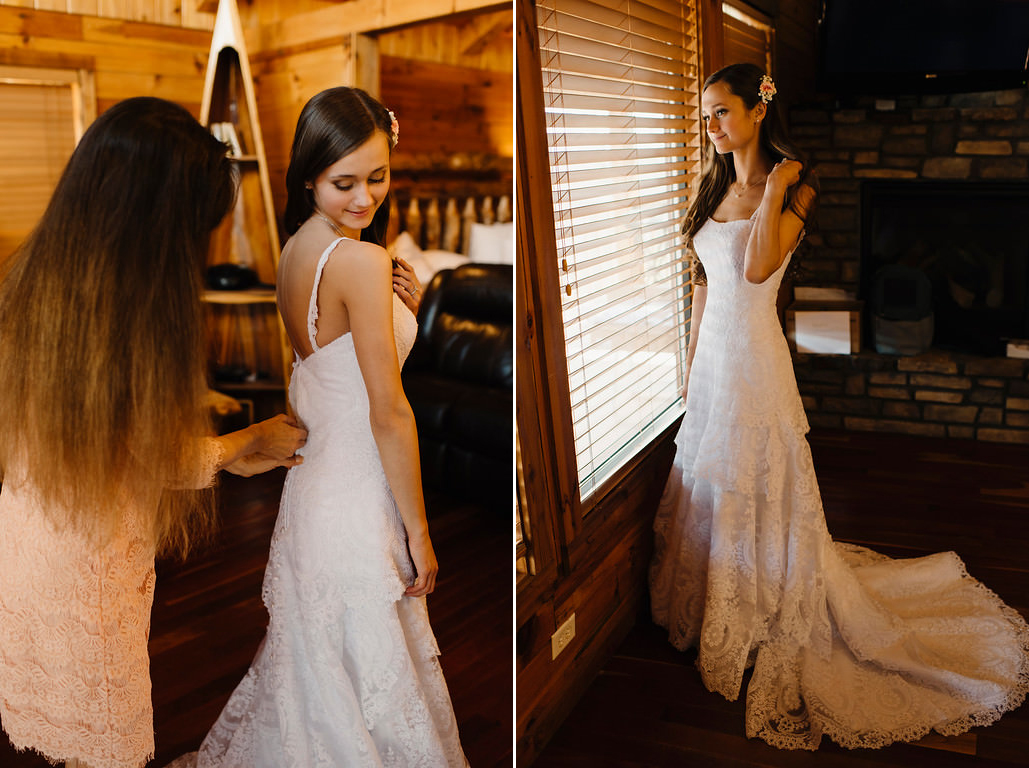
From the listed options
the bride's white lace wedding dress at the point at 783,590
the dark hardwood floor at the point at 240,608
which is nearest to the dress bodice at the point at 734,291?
the bride's white lace wedding dress at the point at 783,590

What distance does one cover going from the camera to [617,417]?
1.55 m

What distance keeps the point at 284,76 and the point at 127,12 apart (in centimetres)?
20

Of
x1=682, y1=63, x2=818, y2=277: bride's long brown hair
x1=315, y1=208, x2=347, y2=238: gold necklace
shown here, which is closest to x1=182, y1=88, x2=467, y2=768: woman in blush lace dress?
x1=315, y1=208, x2=347, y2=238: gold necklace

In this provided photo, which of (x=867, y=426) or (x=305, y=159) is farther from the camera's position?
(x=867, y=426)

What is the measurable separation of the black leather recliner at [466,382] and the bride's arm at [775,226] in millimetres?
440

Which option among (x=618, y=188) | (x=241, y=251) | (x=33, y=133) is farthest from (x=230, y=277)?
(x=618, y=188)

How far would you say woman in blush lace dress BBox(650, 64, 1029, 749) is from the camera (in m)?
1.35

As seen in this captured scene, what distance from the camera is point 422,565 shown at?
114 cm

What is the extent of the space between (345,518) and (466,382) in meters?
0.27

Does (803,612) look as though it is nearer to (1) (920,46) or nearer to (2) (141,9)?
(1) (920,46)

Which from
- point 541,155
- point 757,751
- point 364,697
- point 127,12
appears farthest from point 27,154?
point 757,751

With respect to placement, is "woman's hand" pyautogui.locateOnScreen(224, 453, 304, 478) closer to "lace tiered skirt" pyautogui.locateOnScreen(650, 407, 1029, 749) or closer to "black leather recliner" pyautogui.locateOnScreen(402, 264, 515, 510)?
"black leather recliner" pyautogui.locateOnScreen(402, 264, 515, 510)

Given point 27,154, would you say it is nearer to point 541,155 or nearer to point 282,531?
point 282,531

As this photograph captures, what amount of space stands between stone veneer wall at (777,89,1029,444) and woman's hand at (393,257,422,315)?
1.96 ft
